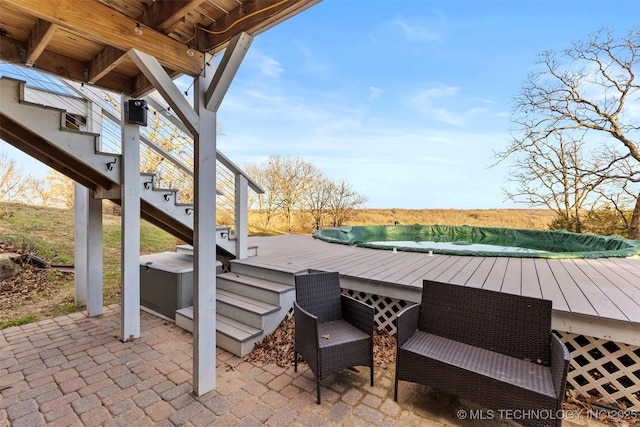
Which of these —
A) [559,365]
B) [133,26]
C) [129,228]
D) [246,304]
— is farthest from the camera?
[246,304]

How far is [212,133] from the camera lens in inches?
93.4

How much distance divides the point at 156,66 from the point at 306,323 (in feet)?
7.73

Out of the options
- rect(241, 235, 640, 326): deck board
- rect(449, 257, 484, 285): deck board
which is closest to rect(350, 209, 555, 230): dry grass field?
rect(241, 235, 640, 326): deck board

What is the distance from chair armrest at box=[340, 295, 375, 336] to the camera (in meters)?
2.43

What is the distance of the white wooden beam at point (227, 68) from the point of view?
2128mm

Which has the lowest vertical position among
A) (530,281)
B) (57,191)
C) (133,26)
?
(530,281)

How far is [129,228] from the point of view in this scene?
125 inches

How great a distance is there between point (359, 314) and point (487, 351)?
3.41ft

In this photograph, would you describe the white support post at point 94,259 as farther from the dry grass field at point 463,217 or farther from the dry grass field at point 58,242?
the dry grass field at point 463,217

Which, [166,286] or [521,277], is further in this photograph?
[166,286]

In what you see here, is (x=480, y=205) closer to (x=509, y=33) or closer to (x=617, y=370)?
(x=509, y=33)

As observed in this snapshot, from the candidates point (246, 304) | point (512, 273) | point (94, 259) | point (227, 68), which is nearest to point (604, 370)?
point (512, 273)

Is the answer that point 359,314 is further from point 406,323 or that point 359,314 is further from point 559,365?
point 559,365

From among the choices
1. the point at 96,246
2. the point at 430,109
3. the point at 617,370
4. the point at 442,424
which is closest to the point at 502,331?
the point at 442,424
